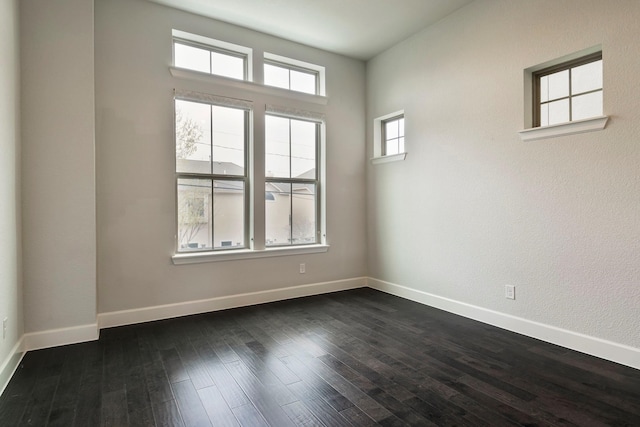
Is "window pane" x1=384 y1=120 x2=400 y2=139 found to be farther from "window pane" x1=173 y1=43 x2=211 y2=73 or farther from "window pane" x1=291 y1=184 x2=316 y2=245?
"window pane" x1=173 y1=43 x2=211 y2=73

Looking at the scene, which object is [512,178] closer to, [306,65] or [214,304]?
[306,65]

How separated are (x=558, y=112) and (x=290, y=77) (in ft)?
9.63

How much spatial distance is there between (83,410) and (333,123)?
388cm

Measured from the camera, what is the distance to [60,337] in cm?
283

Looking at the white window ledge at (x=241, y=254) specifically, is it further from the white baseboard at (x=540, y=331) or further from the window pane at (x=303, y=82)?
the window pane at (x=303, y=82)

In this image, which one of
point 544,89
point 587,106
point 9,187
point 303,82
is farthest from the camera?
point 303,82

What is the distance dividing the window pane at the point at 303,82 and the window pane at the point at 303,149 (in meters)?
0.43

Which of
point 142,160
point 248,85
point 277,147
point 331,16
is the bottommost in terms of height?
point 142,160

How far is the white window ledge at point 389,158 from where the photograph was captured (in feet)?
14.0

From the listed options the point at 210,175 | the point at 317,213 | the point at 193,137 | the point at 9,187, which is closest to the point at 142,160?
the point at 193,137

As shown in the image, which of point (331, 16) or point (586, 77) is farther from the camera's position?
point (331, 16)

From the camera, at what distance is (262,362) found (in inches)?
99.7

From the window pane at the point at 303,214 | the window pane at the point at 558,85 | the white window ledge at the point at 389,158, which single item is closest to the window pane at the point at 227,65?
the window pane at the point at 303,214

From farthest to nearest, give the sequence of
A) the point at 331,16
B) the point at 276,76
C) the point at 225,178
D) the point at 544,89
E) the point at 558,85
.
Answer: the point at 276,76, the point at 225,178, the point at 331,16, the point at 544,89, the point at 558,85
